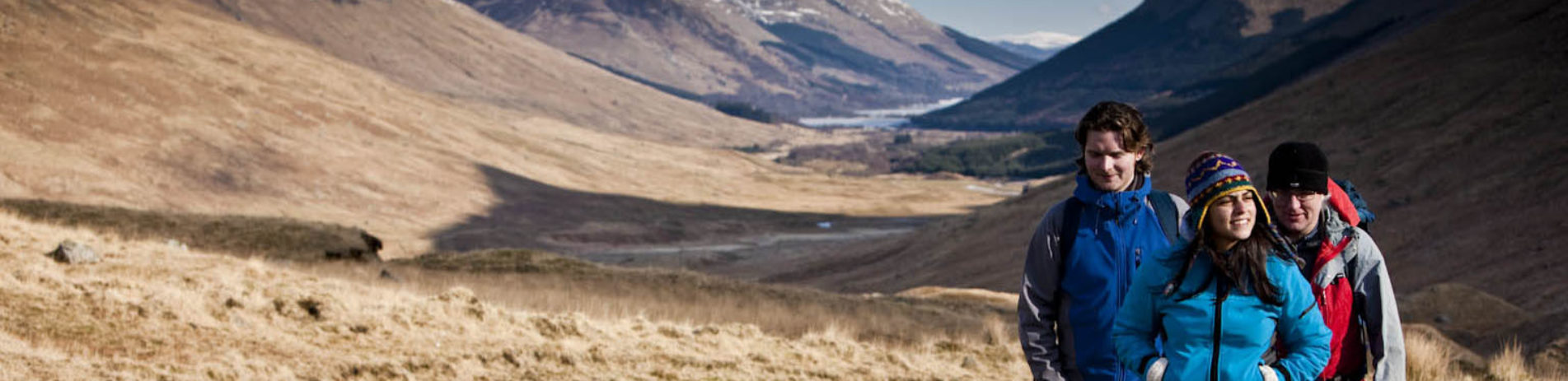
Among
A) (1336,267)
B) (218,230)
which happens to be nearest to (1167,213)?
(1336,267)

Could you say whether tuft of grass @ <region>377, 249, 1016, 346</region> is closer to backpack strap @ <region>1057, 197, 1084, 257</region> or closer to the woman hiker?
backpack strap @ <region>1057, 197, 1084, 257</region>

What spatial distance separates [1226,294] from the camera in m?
4.29

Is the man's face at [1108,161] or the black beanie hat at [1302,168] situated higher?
the black beanie hat at [1302,168]

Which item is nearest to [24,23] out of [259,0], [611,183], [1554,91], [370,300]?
[611,183]

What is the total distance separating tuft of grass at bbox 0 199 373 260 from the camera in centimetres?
2358

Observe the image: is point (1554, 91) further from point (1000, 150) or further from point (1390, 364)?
point (1000, 150)

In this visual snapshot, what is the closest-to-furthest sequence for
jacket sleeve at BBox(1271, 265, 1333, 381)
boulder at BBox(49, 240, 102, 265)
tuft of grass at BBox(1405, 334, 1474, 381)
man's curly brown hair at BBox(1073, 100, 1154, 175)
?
1. jacket sleeve at BBox(1271, 265, 1333, 381)
2. man's curly brown hair at BBox(1073, 100, 1154, 175)
3. tuft of grass at BBox(1405, 334, 1474, 381)
4. boulder at BBox(49, 240, 102, 265)

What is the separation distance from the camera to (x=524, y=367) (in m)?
10.8

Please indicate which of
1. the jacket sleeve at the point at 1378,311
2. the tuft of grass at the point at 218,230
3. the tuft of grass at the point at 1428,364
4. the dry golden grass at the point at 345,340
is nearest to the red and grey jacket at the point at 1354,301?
the jacket sleeve at the point at 1378,311

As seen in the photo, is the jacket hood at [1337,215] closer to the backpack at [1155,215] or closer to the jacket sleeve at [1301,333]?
the backpack at [1155,215]

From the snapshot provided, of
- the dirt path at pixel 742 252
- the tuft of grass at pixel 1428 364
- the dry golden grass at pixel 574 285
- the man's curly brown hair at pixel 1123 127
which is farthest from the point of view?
the dirt path at pixel 742 252

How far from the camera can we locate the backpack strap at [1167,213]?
5.12 metres

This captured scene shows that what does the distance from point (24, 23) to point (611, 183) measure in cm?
4203

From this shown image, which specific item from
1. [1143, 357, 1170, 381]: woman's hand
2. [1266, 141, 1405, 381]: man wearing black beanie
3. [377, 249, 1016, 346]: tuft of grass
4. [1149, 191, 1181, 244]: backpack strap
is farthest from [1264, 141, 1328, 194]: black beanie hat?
[377, 249, 1016, 346]: tuft of grass
